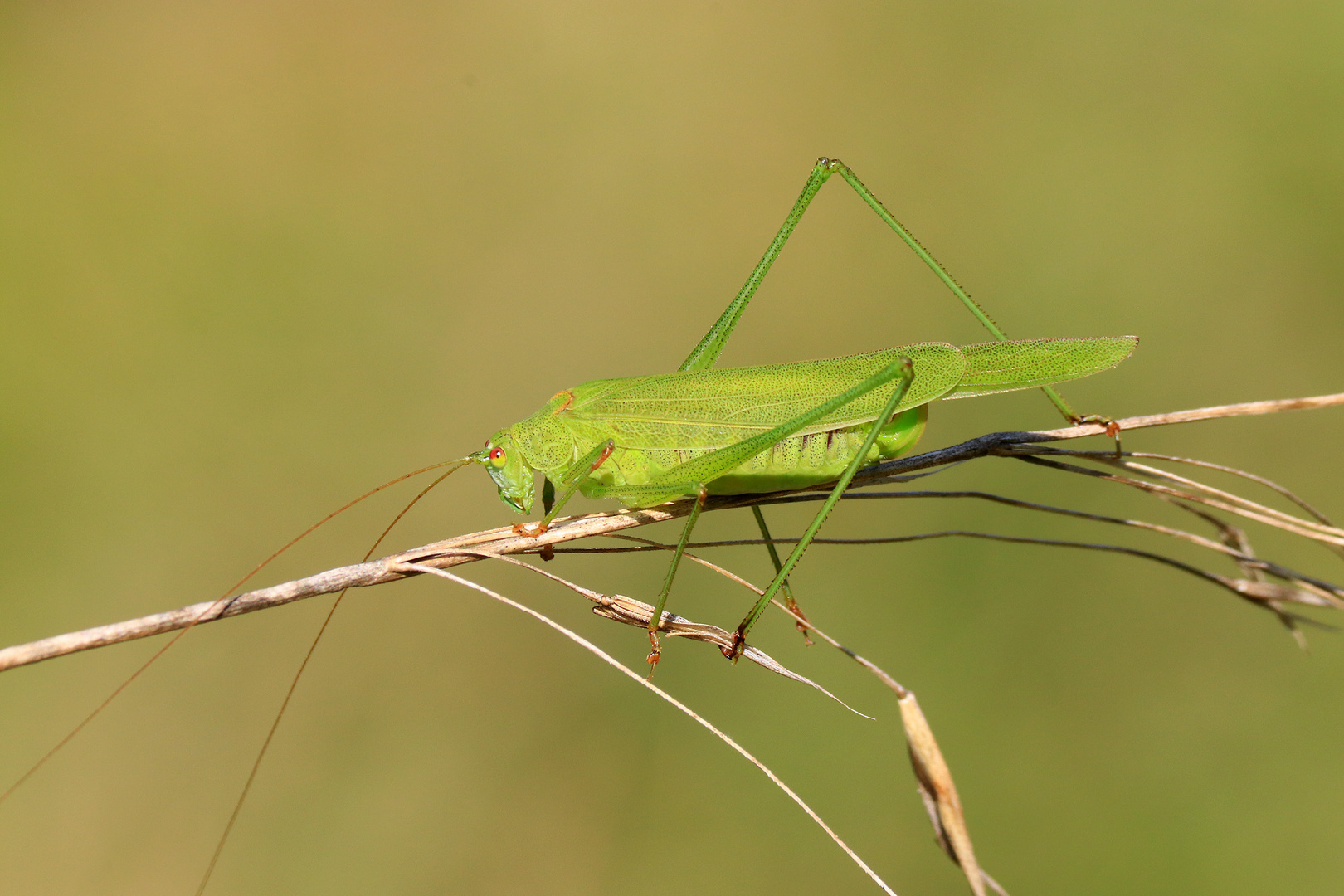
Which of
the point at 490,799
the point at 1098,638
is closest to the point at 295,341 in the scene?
the point at 490,799

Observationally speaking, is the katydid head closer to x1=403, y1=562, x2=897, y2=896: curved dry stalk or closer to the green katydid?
the green katydid

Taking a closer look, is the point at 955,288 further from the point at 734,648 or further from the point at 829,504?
the point at 734,648

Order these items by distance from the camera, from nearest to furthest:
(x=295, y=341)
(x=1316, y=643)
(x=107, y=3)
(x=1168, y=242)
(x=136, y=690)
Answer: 1. (x=1316, y=643)
2. (x=136, y=690)
3. (x=1168, y=242)
4. (x=295, y=341)
5. (x=107, y=3)

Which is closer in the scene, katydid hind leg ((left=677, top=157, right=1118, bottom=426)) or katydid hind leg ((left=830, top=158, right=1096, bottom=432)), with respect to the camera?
katydid hind leg ((left=830, top=158, right=1096, bottom=432))

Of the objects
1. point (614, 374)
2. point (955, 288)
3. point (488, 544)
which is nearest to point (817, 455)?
point (955, 288)

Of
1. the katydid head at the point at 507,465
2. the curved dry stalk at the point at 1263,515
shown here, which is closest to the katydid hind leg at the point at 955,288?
the curved dry stalk at the point at 1263,515

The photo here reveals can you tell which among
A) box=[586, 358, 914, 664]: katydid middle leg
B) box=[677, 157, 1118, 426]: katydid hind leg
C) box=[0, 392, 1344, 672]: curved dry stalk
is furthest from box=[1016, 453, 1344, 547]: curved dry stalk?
box=[677, 157, 1118, 426]: katydid hind leg

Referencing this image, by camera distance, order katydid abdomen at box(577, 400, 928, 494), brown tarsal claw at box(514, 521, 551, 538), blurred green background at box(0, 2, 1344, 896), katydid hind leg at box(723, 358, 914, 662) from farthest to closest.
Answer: blurred green background at box(0, 2, 1344, 896), katydid abdomen at box(577, 400, 928, 494), katydid hind leg at box(723, 358, 914, 662), brown tarsal claw at box(514, 521, 551, 538)

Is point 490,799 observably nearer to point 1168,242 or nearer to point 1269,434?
point 1269,434

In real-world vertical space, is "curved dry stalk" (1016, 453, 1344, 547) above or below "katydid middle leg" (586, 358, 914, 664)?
below

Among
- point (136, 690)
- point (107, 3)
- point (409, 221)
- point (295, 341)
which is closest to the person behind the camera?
point (136, 690)
